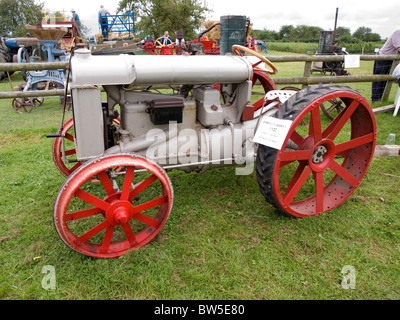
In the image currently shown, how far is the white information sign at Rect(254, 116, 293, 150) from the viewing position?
240 centimetres

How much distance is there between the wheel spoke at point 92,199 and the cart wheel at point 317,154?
49.6 inches

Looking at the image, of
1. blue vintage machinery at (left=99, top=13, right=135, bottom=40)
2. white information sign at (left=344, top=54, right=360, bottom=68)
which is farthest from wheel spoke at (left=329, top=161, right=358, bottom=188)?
blue vintage machinery at (left=99, top=13, right=135, bottom=40)

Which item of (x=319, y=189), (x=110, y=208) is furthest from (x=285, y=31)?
(x=110, y=208)

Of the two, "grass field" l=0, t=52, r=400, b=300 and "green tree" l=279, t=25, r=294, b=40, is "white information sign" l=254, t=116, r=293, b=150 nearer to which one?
"grass field" l=0, t=52, r=400, b=300

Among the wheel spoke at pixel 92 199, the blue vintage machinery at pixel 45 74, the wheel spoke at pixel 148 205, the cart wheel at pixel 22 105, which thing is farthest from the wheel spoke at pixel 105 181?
the cart wheel at pixel 22 105

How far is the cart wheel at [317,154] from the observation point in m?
2.50

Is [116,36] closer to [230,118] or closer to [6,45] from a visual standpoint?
[6,45]

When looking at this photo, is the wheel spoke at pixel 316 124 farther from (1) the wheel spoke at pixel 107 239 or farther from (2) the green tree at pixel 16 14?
(2) the green tree at pixel 16 14

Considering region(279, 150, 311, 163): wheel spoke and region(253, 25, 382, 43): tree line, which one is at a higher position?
region(253, 25, 382, 43): tree line

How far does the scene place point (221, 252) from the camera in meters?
2.47

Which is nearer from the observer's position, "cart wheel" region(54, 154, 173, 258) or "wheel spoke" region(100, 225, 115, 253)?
"cart wheel" region(54, 154, 173, 258)

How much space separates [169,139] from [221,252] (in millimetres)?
1044

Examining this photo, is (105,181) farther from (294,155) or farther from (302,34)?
(302,34)

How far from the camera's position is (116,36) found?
19.6 m
